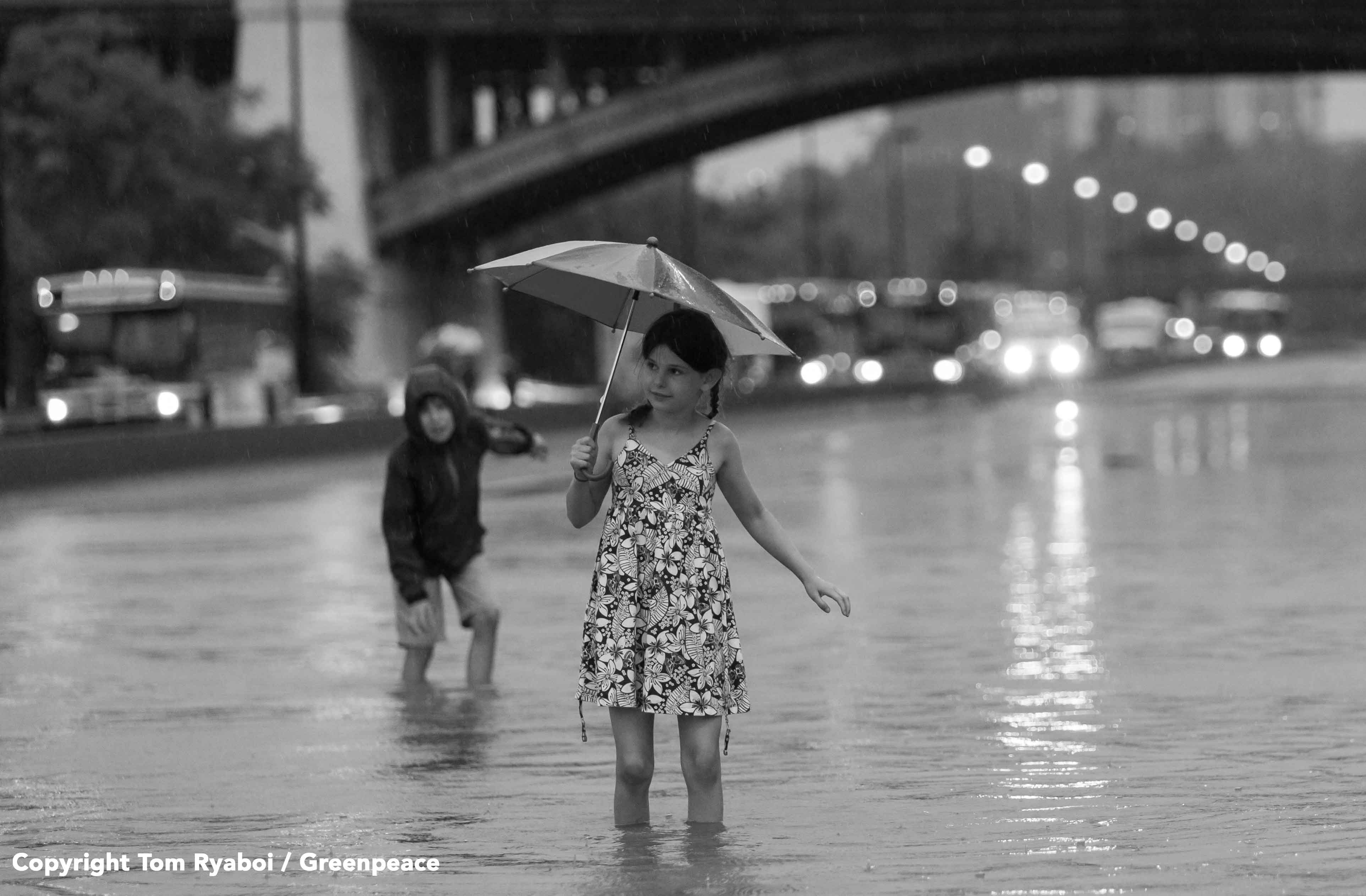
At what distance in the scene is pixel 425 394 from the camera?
9.52m

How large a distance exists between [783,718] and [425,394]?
5.86 feet

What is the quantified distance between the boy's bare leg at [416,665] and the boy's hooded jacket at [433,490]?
30cm

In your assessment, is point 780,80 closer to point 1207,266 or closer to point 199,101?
point 199,101

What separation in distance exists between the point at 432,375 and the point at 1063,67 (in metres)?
47.9

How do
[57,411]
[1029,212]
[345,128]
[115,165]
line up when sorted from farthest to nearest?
[1029,212] < [345,128] < [115,165] < [57,411]

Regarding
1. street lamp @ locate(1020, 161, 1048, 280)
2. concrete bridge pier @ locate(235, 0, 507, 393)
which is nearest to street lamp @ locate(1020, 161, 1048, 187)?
street lamp @ locate(1020, 161, 1048, 280)

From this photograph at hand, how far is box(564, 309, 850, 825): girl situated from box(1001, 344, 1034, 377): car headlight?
6717 centimetres

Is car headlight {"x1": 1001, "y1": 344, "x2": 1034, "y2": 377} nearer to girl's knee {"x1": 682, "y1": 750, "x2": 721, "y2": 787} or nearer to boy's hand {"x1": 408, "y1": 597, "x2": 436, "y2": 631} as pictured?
boy's hand {"x1": 408, "y1": 597, "x2": 436, "y2": 631}

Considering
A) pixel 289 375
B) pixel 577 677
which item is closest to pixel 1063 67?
pixel 289 375

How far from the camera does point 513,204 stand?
62219 millimetres

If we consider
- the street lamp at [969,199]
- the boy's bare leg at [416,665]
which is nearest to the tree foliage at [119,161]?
the street lamp at [969,199]

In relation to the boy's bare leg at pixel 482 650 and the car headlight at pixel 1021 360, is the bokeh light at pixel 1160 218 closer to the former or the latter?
the car headlight at pixel 1021 360

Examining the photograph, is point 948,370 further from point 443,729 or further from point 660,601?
point 660,601

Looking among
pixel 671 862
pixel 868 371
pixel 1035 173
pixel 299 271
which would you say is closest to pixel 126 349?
pixel 299 271
